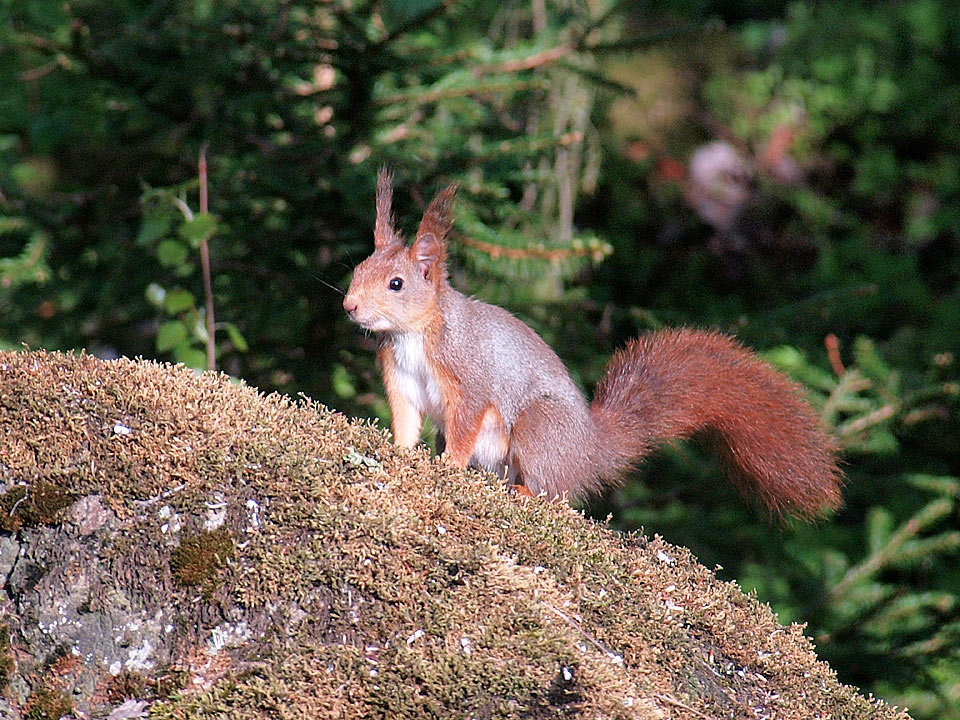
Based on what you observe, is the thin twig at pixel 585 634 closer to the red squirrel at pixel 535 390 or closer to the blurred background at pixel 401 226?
the red squirrel at pixel 535 390

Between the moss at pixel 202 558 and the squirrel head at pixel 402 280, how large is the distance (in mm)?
979

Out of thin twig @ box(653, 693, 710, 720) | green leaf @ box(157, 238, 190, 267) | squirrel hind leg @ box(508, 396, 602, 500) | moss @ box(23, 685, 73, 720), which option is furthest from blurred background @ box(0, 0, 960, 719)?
moss @ box(23, 685, 73, 720)

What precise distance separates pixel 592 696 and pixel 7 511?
3.21 ft

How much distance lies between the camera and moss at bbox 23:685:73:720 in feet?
4.65

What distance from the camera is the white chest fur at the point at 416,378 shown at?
2.58 metres

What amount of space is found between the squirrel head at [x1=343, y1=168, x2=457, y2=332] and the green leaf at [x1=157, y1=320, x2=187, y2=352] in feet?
2.21

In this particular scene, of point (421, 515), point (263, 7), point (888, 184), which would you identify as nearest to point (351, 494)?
point (421, 515)

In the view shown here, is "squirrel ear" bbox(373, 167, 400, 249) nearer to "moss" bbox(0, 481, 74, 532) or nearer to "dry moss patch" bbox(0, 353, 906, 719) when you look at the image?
"dry moss patch" bbox(0, 353, 906, 719)

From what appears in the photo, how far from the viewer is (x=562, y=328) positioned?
12.1 ft

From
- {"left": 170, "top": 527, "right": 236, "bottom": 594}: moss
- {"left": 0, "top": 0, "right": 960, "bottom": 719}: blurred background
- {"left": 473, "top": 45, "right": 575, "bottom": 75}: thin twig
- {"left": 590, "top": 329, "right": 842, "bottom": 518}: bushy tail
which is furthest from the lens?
{"left": 473, "top": 45, "right": 575, "bottom": 75}: thin twig

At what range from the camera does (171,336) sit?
2.87 meters

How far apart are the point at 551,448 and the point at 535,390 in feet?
0.55

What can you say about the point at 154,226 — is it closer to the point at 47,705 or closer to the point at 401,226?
the point at 401,226

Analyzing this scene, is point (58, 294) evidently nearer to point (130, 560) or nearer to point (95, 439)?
point (95, 439)
